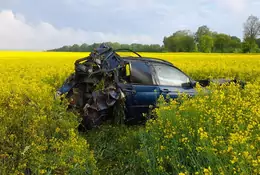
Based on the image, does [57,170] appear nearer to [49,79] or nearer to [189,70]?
[49,79]

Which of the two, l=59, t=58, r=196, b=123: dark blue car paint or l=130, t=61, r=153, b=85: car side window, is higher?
l=130, t=61, r=153, b=85: car side window

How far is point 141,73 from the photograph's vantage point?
7430mm

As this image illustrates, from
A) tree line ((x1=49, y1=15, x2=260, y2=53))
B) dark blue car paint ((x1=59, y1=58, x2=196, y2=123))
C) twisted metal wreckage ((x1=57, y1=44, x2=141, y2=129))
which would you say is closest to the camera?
twisted metal wreckage ((x1=57, y1=44, x2=141, y2=129))

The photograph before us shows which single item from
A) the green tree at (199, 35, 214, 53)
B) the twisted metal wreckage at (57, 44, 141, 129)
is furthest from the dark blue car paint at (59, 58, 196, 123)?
the green tree at (199, 35, 214, 53)

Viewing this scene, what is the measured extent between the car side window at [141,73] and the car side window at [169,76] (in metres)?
0.25

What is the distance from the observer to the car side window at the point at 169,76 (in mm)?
7748

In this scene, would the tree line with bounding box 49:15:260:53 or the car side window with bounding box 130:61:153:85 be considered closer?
the car side window with bounding box 130:61:153:85

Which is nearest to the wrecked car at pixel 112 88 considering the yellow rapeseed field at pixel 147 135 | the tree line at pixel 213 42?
the yellow rapeseed field at pixel 147 135

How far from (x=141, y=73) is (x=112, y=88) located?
2.94 feet

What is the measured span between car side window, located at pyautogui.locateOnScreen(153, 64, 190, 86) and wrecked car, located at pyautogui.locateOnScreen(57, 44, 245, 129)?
0.10 ft

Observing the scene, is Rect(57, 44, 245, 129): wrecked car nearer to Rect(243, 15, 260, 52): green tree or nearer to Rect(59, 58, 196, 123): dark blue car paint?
Rect(59, 58, 196, 123): dark blue car paint

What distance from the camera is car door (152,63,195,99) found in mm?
7590

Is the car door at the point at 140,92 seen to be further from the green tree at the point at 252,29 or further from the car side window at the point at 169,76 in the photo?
the green tree at the point at 252,29

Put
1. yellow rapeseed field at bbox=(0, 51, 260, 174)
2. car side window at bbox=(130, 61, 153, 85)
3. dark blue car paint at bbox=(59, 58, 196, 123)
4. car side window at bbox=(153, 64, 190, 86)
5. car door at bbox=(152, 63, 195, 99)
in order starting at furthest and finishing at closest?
car side window at bbox=(153, 64, 190, 86)
car door at bbox=(152, 63, 195, 99)
car side window at bbox=(130, 61, 153, 85)
dark blue car paint at bbox=(59, 58, 196, 123)
yellow rapeseed field at bbox=(0, 51, 260, 174)
